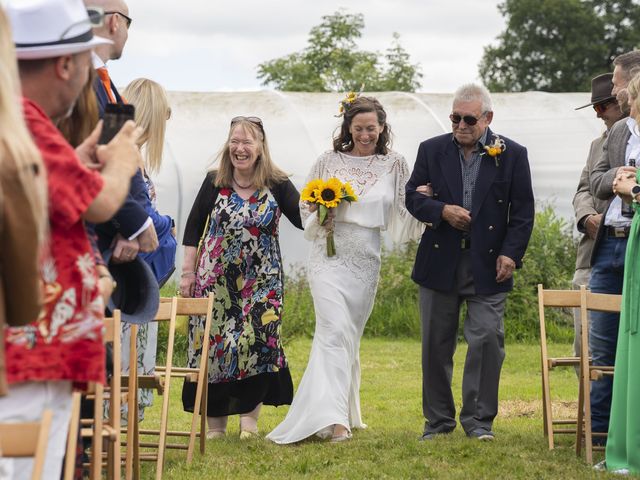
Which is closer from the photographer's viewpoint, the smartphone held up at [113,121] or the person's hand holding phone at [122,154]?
the person's hand holding phone at [122,154]

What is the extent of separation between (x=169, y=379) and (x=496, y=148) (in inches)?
110

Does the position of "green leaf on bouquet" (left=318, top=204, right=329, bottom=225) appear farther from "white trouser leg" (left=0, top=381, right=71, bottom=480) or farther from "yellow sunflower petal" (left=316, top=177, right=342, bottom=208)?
"white trouser leg" (left=0, top=381, right=71, bottom=480)

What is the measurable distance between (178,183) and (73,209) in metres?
13.7

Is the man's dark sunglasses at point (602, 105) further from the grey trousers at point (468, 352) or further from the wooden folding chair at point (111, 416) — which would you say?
the wooden folding chair at point (111, 416)

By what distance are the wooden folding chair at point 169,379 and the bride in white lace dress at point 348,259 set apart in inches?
33.4

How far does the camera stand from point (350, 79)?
31609 mm

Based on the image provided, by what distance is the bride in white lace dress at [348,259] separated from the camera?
809cm

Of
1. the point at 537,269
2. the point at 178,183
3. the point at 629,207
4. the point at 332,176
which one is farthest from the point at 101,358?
the point at 178,183

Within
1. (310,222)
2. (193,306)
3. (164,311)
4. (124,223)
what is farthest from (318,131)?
(124,223)

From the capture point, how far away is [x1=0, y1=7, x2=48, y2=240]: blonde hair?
257 cm

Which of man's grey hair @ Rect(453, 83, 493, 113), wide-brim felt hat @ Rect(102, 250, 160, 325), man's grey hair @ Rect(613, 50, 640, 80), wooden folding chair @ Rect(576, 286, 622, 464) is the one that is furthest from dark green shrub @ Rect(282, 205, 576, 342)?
wide-brim felt hat @ Rect(102, 250, 160, 325)

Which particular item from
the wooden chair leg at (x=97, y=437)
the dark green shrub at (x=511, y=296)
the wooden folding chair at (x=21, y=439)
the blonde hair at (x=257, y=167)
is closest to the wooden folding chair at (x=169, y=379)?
the blonde hair at (x=257, y=167)

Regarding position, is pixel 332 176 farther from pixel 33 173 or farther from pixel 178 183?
pixel 178 183

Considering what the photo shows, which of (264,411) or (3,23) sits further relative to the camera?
(264,411)
